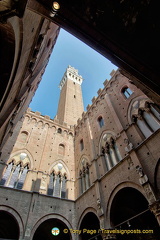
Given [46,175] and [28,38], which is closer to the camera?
[28,38]

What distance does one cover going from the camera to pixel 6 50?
4.93m

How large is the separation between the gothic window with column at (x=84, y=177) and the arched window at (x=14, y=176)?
4.70 meters

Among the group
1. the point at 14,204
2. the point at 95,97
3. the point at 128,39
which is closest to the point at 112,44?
the point at 128,39

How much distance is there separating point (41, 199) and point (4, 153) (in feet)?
14.3

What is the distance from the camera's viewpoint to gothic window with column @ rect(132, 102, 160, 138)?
8094 mm

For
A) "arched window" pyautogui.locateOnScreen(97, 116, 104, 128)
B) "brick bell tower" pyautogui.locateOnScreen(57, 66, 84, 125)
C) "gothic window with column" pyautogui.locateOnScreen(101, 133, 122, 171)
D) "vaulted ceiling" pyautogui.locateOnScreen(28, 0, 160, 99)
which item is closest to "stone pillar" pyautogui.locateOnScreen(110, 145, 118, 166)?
"gothic window with column" pyautogui.locateOnScreen(101, 133, 122, 171)

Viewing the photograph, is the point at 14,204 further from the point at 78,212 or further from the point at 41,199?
the point at 78,212

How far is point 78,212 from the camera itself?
10641 mm

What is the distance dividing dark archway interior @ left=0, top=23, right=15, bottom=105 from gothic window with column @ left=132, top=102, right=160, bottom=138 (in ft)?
24.9

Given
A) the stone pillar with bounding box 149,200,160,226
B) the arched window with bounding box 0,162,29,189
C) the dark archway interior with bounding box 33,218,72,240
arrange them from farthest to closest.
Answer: the dark archway interior with bounding box 33,218,72,240 < the arched window with bounding box 0,162,29,189 < the stone pillar with bounding box 149,200,160,226

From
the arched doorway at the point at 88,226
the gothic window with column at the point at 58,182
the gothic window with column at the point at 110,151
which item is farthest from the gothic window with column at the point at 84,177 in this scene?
the gothic window with column at the point at 110,151

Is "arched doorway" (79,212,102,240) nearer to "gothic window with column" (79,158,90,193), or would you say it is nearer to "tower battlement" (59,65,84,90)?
"gothic window with column" (79,158,90,193)

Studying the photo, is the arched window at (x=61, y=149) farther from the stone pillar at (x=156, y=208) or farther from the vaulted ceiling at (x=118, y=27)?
the vaulted ceiling at (x=118, y=27)

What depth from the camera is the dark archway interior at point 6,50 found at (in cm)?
458
